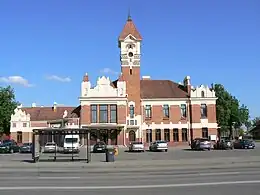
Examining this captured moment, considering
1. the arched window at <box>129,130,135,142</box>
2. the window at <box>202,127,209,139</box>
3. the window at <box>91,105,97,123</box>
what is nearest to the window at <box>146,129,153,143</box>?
the arched window at <box>129,130,135,142</box>

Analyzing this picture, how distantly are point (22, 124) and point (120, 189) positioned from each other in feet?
221

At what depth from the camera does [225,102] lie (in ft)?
311

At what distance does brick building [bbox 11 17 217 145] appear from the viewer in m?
69.8

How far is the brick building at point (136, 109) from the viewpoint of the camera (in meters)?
69.8

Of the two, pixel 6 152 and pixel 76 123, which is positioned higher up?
pixel 76 123

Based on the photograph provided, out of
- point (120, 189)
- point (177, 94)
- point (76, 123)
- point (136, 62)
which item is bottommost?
point (120, 189)

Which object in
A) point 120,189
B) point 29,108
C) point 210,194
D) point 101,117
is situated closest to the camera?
point 210,194

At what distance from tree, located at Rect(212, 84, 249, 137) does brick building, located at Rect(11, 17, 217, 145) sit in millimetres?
20138

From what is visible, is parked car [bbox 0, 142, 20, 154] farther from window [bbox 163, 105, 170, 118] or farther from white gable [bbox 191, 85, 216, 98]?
white gable [bbox 191, 85, 216, 98]

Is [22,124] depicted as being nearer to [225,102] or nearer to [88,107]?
[88,107]

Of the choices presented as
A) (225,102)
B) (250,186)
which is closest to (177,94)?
Result: (225,102)

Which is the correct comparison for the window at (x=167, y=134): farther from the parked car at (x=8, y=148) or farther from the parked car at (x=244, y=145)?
the parked car at (x=8, y=148)

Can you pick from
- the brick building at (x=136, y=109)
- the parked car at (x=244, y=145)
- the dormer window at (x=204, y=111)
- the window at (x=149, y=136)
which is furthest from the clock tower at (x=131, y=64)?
the parked car at (x=244, y=145)

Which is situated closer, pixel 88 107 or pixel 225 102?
pixel 88 107
